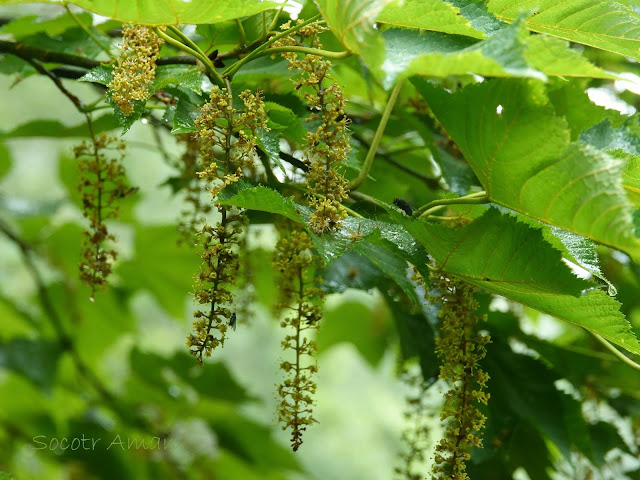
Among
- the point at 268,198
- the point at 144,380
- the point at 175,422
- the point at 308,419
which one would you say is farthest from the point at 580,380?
the point at 144,380

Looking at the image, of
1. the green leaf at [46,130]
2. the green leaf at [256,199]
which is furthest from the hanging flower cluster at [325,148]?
the green leaf at [46,130]

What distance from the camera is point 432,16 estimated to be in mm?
716

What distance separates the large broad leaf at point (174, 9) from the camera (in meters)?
0.75

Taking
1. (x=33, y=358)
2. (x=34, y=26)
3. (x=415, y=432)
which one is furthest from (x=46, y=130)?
(x=415, y=432)

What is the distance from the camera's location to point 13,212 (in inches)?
82.9

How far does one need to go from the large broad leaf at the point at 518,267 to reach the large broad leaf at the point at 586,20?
30 cm

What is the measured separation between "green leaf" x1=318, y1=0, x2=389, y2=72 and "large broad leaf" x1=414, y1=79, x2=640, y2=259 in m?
0.15

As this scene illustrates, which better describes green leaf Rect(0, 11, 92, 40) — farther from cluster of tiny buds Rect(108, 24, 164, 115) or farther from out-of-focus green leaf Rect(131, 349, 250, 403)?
out-of-focus green leaf Rect(131, 349, 250, 403)

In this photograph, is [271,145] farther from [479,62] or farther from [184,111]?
[479,62]

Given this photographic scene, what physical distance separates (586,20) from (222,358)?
1.94 m

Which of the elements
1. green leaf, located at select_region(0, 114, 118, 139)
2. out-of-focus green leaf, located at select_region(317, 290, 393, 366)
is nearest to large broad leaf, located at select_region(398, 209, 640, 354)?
green leaf, located at select_region(0, 114, 118, 139)

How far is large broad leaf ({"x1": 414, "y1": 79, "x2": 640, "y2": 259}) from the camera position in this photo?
0.63m

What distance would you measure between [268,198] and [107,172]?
416 mm

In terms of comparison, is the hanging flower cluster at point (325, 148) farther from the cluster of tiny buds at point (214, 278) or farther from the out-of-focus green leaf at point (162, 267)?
A: the out-of-focus green leaf at point (162, 267)
